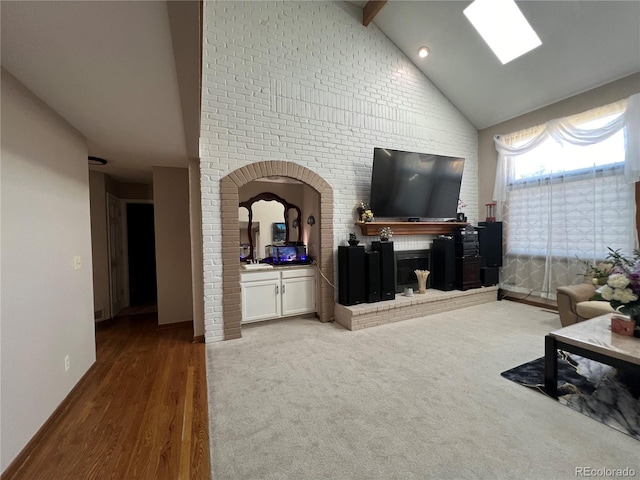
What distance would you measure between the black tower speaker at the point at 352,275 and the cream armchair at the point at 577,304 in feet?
7.67

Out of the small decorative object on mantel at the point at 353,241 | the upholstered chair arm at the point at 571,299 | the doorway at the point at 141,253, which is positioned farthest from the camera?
the doorway at the point at 141,253

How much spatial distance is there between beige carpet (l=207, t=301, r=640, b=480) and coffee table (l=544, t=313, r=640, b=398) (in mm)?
233

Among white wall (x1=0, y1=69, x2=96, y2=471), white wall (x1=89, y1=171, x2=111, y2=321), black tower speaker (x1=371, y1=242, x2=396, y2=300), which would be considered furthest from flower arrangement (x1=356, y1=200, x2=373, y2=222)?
white wall (x1=89, y1=171, x2=111, y2=321)

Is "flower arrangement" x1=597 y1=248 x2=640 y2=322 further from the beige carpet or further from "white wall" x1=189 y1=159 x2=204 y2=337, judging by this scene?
"white wall" x1=189 y1=159 x2=204 y2=337

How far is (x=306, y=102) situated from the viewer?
12.4 ft

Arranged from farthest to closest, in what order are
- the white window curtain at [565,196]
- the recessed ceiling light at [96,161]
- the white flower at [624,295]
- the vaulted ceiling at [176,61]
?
1. the white window curtain at [565,196]
2. the recessed ceiling light at [96,161]
3. the white flower at [624,295]
4. the vaulted ceiling at [176,61]

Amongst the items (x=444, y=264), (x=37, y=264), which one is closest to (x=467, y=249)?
(x=444, y=264)

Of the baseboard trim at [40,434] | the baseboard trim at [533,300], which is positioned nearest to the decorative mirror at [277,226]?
the baseboard trim at [40,434]

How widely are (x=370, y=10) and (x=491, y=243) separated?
4239 millimetres

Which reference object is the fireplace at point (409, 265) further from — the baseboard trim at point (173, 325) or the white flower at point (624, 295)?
the baseboard trim at point (173, 325)

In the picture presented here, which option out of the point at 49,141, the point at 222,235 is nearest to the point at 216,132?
the point at 222,235

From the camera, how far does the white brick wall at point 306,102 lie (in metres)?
3.24

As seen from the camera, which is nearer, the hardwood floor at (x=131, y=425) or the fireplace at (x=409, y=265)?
the hardwood floor at (x=131, y=425)

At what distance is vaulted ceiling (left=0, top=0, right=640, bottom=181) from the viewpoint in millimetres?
1136
